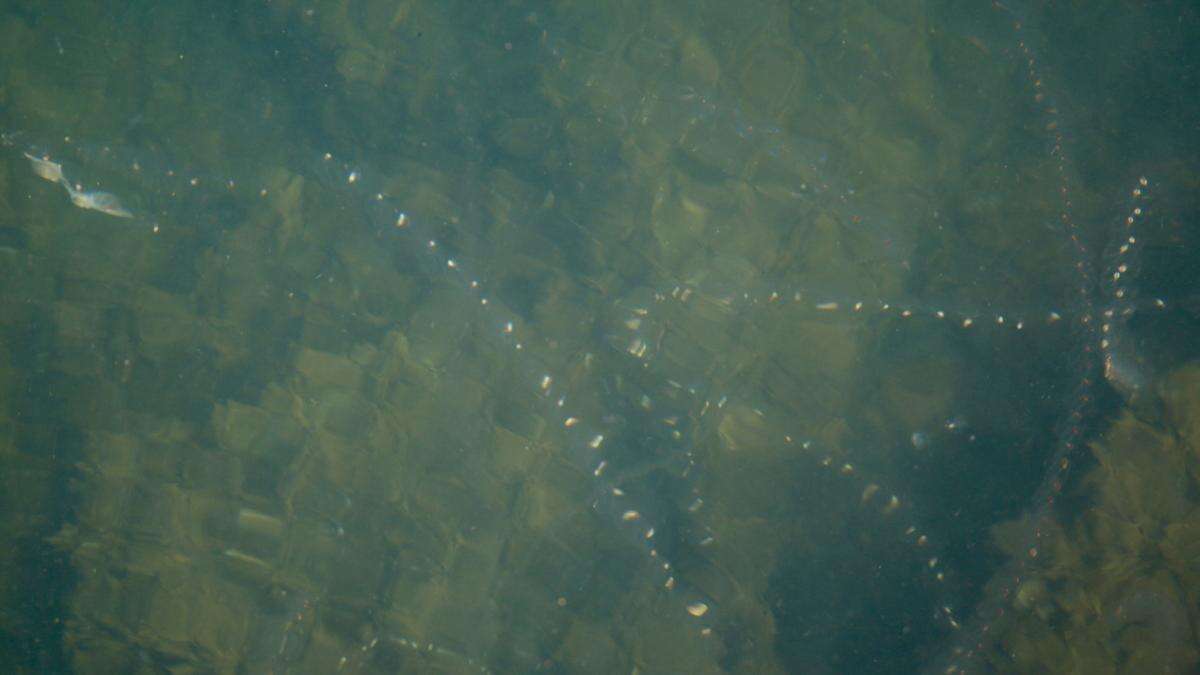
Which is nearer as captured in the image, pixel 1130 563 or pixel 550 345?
pixel 1130 563

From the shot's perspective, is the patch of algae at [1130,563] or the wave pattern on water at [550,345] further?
the wave pattern on water at [550,345]

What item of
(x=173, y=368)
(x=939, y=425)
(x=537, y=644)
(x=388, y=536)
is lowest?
(x=537, y=644)

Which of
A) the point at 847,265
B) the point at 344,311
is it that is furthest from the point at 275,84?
the point at 847,265

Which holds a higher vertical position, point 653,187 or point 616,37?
point 616,37

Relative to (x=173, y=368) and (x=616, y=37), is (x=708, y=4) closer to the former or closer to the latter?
(x=616, y=37)

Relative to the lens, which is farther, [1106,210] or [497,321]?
[497,321]

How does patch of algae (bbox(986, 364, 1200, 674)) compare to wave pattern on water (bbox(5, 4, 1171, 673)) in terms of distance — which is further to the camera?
wave pattern on water (bbox(5, 4, 1171, 673))

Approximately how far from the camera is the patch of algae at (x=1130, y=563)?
4.44 metres

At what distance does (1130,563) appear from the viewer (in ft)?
14.9

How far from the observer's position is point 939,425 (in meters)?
5.02

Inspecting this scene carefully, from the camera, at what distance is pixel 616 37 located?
543 cm

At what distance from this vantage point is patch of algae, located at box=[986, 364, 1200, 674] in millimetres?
4438

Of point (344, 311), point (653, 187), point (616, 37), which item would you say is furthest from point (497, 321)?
point (616, 37)

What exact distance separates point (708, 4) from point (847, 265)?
240 centimetres
